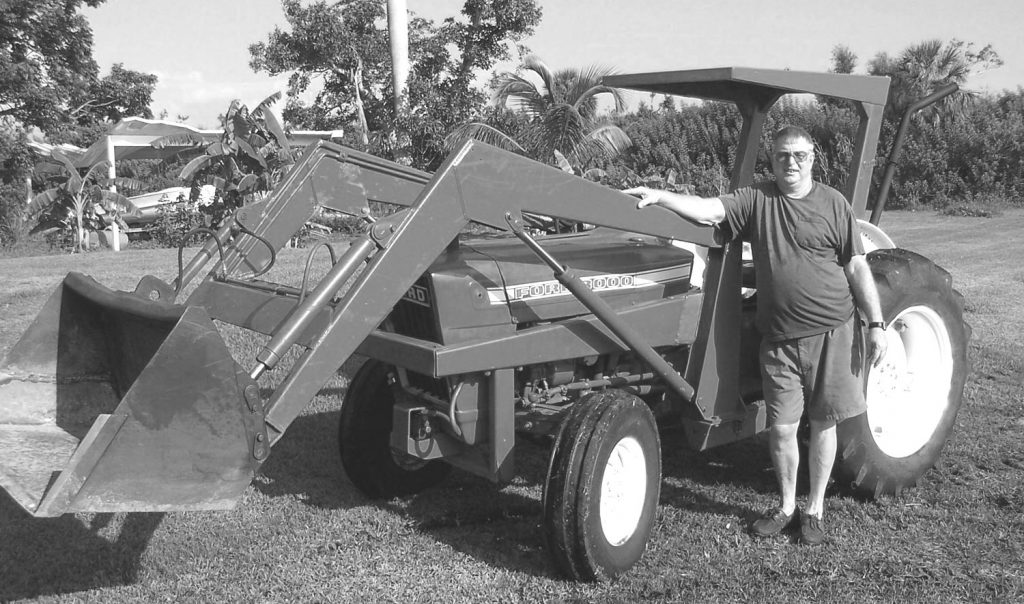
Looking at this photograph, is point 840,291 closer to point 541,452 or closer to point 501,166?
point 501,166

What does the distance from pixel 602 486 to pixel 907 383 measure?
6.49 feet

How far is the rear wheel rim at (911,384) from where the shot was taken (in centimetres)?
444

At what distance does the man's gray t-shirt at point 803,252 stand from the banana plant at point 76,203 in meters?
15.4

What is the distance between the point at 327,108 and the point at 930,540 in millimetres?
22300

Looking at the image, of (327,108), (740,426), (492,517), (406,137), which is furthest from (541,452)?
(327,108)

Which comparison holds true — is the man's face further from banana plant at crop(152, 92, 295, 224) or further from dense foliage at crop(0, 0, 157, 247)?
dense foliage at crop(0, 0, 157, 247)

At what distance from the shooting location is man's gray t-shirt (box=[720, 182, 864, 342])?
371cm

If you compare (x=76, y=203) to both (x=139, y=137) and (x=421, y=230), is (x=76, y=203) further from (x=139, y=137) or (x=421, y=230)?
(x=421, y=230)

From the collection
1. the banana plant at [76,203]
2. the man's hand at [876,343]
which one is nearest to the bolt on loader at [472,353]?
the man's hand at [876,343]

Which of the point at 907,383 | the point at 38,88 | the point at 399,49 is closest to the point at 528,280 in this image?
the point at 907,383

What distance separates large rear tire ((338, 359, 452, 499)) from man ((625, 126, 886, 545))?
5.63 ft

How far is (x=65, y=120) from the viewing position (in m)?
23.0

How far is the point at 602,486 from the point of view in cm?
348

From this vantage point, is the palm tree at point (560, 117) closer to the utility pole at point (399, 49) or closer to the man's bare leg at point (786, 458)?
the utility pole at point (399, 49)
